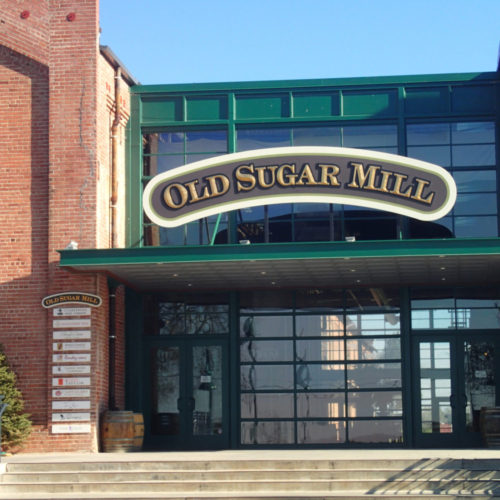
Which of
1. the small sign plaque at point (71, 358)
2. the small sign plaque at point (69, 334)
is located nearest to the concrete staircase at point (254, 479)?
the small sign plaque at point (71, 358)

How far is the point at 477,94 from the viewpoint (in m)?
23.4

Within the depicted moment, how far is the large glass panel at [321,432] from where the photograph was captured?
906 inches

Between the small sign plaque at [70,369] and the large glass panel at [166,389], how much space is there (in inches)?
109

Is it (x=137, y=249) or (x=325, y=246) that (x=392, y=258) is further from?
(x=137, y=249)

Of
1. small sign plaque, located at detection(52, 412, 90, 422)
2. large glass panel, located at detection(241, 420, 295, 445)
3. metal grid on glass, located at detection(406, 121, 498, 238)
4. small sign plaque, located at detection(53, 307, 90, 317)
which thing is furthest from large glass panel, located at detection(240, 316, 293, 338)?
small sign plaque, located at detection(52, 412, 90, 422)

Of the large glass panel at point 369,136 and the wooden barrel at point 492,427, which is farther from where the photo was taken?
the large glass panel at point 369,136

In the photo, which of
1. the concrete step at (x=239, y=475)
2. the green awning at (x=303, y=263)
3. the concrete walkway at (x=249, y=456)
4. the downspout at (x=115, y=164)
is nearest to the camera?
the concrete step at (x=239, y=475)

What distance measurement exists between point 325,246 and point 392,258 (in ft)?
4.27

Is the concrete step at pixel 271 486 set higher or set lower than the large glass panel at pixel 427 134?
lower

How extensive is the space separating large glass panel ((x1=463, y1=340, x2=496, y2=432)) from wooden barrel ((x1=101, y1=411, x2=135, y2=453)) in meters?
7.06

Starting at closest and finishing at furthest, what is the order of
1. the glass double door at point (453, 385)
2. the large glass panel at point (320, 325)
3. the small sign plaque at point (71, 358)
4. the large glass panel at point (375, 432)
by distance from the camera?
the small sign plaque at point (71, 358) < the glass double door at point (453, 385) < the large glass panel at point (375, 432) < the large glass panel at point (320, 325)

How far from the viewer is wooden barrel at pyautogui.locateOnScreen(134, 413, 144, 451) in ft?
70.4

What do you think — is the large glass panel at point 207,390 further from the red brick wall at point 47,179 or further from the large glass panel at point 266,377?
the red brick wall at point 47,179

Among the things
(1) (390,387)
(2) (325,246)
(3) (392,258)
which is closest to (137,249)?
(2) (325,246)
